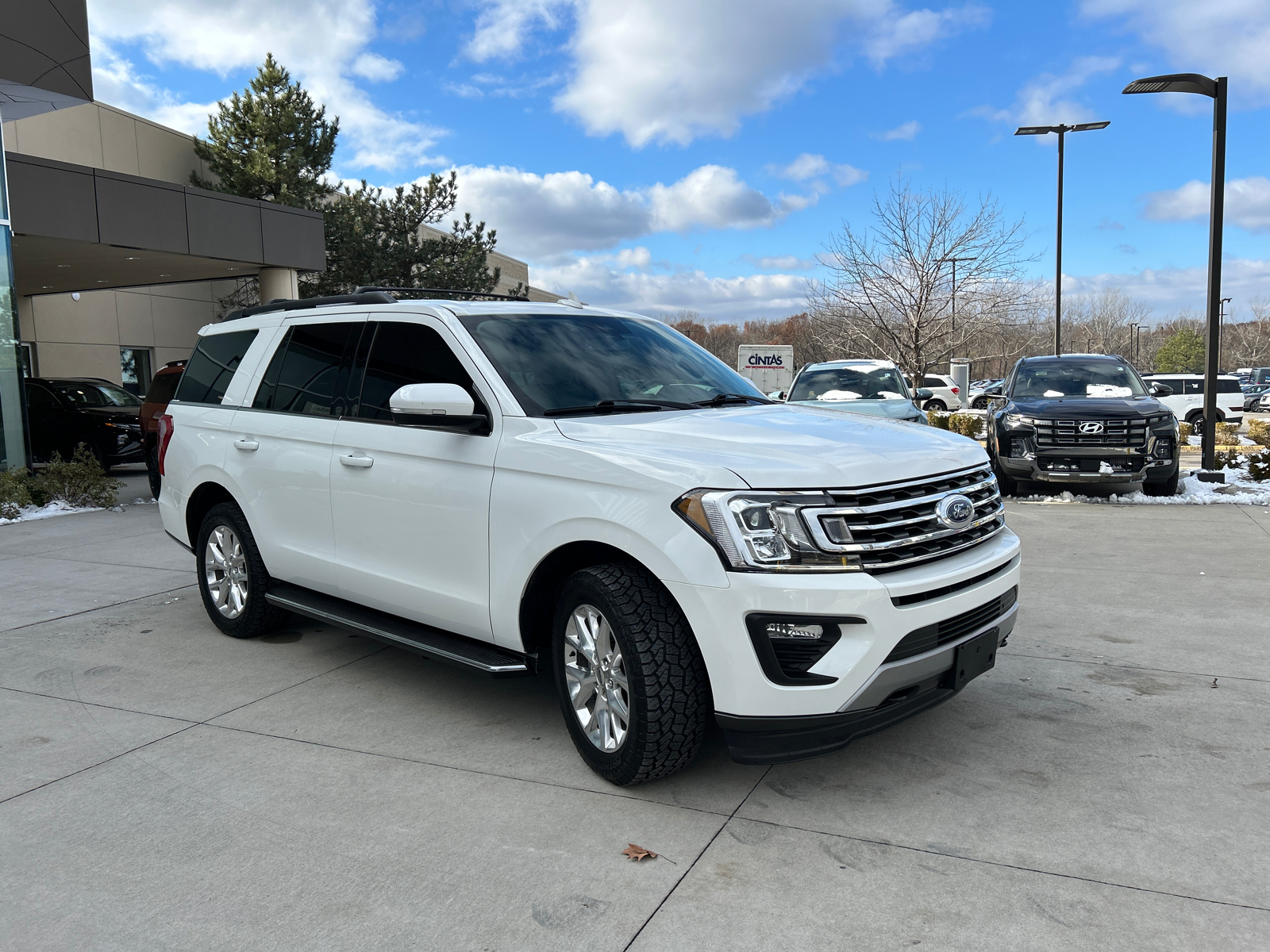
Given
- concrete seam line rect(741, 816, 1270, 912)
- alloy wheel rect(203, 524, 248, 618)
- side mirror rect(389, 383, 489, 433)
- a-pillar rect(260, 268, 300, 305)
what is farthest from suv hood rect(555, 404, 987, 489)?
a-pillar rect(260, 268, 300, 305)

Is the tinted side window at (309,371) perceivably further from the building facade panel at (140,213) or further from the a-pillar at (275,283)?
the a-pillar at (275,283)

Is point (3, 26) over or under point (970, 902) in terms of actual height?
over

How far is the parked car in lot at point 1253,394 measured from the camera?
1700 inches

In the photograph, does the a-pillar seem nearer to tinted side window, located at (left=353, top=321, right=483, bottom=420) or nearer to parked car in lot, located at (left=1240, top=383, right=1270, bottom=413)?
tinted side window, located at (left=353, top=321, right=483, bottom=420)

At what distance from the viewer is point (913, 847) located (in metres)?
3.15

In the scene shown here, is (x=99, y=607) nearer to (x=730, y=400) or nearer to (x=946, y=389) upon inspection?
(x=730, y=400)

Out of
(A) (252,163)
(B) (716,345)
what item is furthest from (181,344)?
(B) (716,345)

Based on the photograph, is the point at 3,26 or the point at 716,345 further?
the point at 716,345

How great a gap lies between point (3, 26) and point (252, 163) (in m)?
15.6

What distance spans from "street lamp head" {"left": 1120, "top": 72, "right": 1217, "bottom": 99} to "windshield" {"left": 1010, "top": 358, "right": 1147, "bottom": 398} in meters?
3.54

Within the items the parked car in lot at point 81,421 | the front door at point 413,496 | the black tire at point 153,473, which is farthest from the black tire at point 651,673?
the parked car in lot at point 81,421

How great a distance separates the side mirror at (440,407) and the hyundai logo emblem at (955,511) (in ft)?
5.96

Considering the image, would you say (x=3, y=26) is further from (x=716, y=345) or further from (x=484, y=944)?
(x=716, y=345)

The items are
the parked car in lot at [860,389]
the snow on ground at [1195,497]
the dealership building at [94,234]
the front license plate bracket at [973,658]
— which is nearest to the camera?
the front license plate bracket at [973,658]
